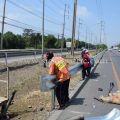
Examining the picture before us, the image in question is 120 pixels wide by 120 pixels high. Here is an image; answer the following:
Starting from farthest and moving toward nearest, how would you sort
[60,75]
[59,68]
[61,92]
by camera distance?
[61,92], [60,75], [59,68]

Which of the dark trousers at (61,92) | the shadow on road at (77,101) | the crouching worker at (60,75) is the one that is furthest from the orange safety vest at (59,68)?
the shadow on road at (77,101)

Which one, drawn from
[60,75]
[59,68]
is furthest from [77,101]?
[59,68]

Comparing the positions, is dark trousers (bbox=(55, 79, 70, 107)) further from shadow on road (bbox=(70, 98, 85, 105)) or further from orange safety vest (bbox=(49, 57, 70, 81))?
shadow on road (bbox=(70, 98, 85, 105))

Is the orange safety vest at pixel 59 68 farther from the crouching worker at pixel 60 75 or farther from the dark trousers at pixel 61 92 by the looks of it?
the dark trousers at pixel 61 92

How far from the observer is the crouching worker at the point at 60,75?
1021 cm

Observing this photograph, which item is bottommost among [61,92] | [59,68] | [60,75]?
[61,92]

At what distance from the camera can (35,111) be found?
35.2 feet

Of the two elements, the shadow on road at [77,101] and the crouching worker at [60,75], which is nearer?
the crouching worker at [60,75]

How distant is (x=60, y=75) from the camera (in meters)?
10.4

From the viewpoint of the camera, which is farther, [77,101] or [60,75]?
[77,101]

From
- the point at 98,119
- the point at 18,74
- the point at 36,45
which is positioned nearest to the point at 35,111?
the point at 98,119

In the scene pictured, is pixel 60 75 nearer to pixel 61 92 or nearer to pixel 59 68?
pixel 59 68

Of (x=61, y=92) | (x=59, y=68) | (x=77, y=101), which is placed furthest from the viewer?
(x=77, y=101)

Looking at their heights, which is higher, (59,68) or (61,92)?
(59,68)
